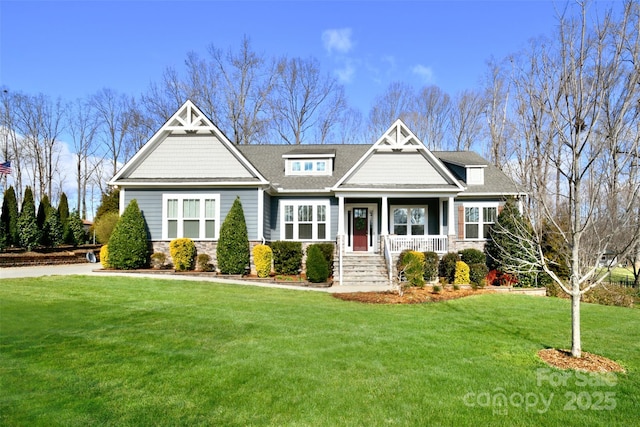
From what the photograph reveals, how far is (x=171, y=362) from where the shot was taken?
5.30 meters

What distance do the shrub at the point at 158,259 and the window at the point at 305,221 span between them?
522 centimetres

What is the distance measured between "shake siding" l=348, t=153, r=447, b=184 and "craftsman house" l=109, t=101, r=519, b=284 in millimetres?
46

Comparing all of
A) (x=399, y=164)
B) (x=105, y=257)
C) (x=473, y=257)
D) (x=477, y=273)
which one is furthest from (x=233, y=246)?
(x=473, y=257)

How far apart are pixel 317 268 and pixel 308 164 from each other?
254 inches

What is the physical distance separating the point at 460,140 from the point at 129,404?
1460 inches

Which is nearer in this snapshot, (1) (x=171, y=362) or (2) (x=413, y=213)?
(1) (x=171, y=362)

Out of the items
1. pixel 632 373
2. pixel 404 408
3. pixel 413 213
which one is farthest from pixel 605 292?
pixel 404 408

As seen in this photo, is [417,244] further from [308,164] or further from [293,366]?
[293,366]

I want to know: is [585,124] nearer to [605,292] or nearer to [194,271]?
[605,292]

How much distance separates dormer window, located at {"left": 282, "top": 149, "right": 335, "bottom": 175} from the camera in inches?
742

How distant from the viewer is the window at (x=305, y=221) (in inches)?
699

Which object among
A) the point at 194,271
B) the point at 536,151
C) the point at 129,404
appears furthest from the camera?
the point at 194,271

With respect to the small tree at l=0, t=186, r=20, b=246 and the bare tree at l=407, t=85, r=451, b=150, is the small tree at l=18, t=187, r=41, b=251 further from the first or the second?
the bare tree at l=407, t=85, r=451, b=150

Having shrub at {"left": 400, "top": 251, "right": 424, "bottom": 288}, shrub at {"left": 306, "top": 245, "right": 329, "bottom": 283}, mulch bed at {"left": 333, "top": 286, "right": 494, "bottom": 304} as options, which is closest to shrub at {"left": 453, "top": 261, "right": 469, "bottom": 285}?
mulch bed at {"left": 333, "top": 286, "right": 494, "bottom": 304}
